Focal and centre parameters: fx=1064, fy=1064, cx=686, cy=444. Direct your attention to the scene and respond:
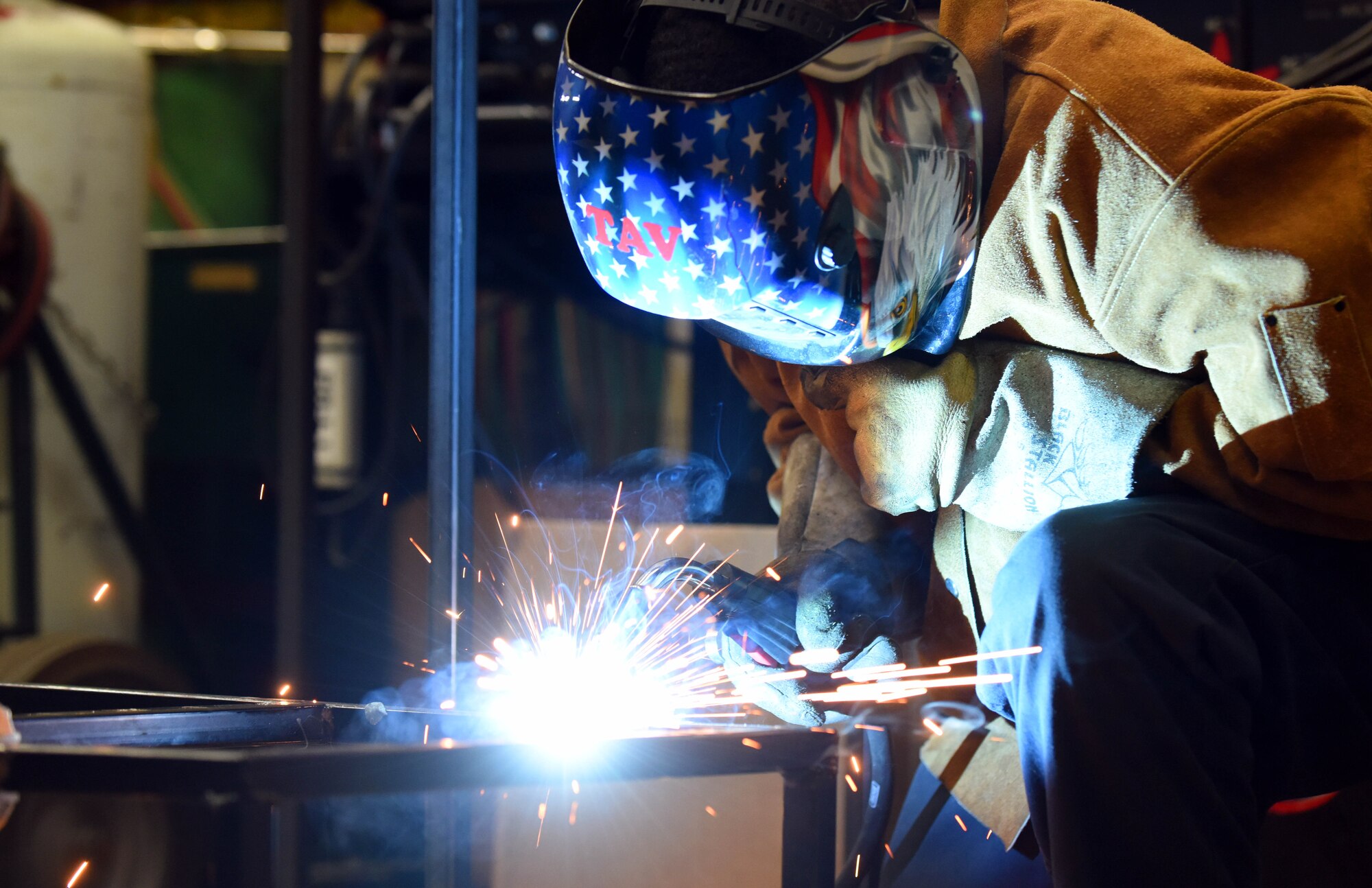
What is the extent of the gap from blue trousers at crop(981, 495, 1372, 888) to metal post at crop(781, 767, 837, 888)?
0.16 m

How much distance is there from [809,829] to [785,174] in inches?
19.7

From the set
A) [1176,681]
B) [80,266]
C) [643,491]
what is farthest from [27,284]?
[1176,681]

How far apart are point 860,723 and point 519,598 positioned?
0.86 m

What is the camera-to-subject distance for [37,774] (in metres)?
0.65

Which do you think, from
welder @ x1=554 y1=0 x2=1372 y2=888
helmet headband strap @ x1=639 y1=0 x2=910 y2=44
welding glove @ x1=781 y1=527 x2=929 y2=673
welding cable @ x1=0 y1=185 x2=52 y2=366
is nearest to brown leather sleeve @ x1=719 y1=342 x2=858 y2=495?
welding glove @ x1=781 y1=527 x2=929 y2=673

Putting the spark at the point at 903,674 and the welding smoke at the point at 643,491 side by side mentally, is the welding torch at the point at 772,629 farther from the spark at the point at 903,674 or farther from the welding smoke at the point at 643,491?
the welding smoke at the point at 643,491

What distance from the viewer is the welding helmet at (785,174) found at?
841 mm

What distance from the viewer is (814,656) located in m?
1.05

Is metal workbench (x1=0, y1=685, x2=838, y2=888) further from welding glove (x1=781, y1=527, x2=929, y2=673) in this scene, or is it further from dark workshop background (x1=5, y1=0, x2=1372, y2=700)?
dark workshop background (x1=5, y1=0, x2=1372, y2=700)

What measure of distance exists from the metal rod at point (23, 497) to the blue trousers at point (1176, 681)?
2.48m

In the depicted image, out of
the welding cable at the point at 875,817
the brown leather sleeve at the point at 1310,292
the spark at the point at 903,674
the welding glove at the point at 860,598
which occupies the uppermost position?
the brown leather sleeve at the point at 1310,292

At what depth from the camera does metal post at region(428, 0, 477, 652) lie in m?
Answer: 1.13

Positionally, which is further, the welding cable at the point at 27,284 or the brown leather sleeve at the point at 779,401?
the welding cable at the point at 27,284

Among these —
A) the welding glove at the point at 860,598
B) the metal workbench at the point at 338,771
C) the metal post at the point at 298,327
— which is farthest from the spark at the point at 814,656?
the metal post at the point at 298,327
